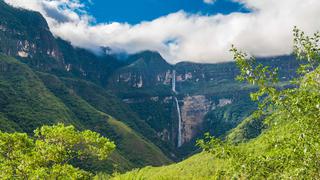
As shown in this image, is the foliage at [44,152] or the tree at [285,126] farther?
the foliage at [44,152]

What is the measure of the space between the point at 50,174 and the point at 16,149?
2984 mm

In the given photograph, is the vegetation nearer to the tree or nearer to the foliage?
the tree

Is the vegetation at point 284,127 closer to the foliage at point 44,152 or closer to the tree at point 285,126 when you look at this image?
the tree at point 285,126

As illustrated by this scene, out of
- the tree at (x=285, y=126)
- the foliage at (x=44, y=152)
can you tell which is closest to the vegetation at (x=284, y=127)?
the tree at (x=285, y=126)

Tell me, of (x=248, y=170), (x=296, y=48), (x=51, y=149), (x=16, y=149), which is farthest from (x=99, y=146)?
(x=296, y=48)

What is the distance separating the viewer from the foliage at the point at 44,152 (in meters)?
26.5

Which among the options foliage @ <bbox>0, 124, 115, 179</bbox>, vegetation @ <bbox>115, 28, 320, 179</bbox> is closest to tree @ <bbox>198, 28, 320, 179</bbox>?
vegetation @ <bbox>115, 28, 320, 179</bbox>

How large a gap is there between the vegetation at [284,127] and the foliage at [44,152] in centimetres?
1191

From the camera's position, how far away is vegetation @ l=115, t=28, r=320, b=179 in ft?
52.6

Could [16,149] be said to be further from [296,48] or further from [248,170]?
[296,48]

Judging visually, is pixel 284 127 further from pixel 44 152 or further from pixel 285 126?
pixel 44 152

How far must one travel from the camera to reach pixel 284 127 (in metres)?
17.5

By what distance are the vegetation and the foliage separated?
11.9 meters

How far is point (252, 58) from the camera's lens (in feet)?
58.4
